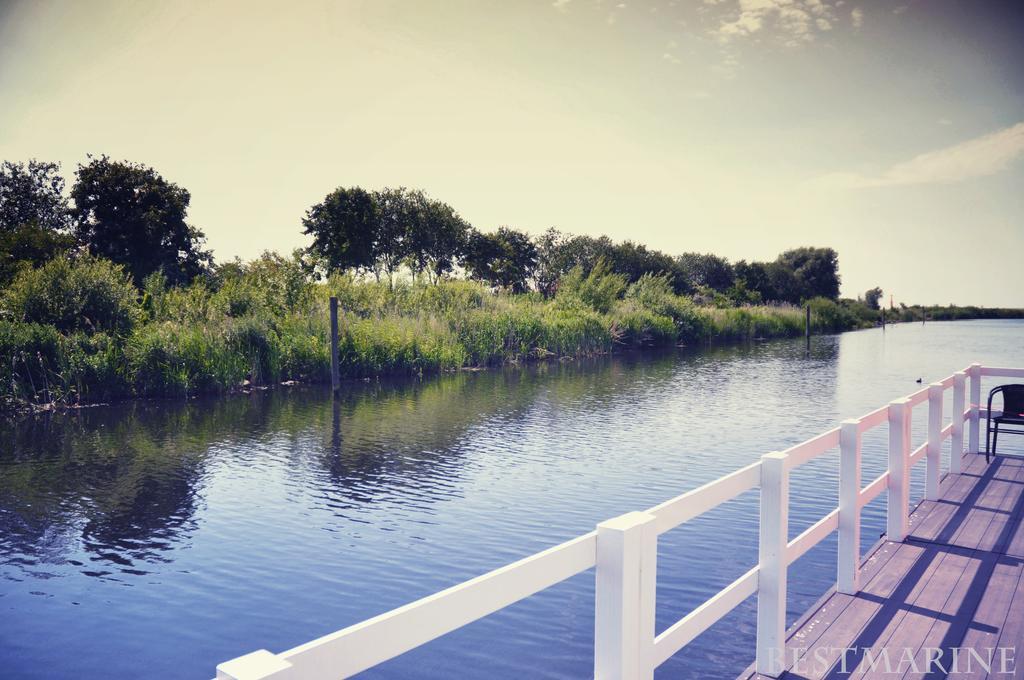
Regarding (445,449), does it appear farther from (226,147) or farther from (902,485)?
(226,147)

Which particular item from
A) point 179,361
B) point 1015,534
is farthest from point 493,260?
point 1015,534

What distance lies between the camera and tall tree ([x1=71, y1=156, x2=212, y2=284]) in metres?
49.4

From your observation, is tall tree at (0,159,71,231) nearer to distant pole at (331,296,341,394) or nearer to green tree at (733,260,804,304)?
distant pole at (331,296,341,394)

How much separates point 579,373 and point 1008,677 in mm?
26523

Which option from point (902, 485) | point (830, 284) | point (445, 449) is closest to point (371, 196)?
point (445, 449)

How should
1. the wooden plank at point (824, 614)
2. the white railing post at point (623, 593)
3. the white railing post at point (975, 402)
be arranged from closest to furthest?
the white railing post at point (623, 593) < the wooden plank at point (824, 614) < the white railing post at point (975, 402)

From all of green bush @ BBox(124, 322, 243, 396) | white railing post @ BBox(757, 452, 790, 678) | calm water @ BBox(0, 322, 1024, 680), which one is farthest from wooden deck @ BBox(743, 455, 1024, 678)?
green bush @ BBox(124, 322, 243, 396)

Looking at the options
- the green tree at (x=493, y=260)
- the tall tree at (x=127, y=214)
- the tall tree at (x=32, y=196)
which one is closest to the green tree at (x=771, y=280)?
the green tree at (x=493, y=260)

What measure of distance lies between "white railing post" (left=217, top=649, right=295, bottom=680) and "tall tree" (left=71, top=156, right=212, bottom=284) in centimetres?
5167

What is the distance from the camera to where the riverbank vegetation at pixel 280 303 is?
74.0ft

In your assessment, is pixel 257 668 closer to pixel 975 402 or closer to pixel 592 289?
pixel 975 402

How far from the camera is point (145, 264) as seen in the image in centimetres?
5022

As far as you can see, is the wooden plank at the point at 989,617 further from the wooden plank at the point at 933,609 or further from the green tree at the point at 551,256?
the green tree at the point at 551,256

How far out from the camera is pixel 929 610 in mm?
5469
